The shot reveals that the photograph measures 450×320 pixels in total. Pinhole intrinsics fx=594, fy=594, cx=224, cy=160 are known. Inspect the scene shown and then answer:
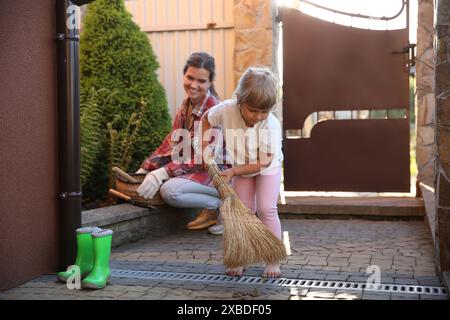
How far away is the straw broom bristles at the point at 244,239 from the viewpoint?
3211 mm

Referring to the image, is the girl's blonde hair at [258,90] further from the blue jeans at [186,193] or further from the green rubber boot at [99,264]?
the blue jeans at [186,193]

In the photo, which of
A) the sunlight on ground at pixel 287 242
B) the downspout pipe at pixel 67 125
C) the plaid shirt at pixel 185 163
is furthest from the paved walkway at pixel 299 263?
the plaid shirt at pixel 185 163

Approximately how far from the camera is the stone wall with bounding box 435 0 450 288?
3068 millimetres

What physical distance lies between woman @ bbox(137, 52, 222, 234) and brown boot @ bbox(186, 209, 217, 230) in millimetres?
150

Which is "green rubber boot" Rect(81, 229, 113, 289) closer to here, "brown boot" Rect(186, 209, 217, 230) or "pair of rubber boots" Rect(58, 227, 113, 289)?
"pair of rubber boots" Rect(58, 227, 113, 289)

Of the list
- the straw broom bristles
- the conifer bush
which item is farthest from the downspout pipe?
the conifer bush

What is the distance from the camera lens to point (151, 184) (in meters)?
4.71

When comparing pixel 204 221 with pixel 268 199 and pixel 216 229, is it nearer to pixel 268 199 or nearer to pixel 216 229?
pixel 216 229

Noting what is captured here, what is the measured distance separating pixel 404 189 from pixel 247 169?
2897mm

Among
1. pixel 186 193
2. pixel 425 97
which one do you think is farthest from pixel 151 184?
pixel 425 97

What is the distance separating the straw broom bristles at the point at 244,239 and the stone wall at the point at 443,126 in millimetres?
850

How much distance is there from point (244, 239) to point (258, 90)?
0.81 meters
